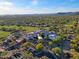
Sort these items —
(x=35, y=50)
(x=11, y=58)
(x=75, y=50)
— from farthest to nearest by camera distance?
(x=75, y=50) → (x=35, y=50) → (x=11, y=58)

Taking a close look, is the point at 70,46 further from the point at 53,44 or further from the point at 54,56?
the point at 54,56

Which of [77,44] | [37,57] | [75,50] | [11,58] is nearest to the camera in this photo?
[11,58]

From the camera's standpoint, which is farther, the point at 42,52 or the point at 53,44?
the point at 53,44

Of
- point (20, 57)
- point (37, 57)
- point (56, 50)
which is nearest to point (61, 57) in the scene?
point (56, 50)

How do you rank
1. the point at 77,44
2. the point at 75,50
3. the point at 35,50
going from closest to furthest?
the point at 35,50
the point at 75,50
the point at 77,44

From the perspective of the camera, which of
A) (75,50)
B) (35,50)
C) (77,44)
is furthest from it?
(77,44)

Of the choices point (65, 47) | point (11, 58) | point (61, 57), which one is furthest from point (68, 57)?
point (11, 58)

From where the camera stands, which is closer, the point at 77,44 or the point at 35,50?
the point at 35,50

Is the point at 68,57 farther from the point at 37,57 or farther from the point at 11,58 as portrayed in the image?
the point at 11,58

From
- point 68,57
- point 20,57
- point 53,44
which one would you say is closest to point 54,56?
point 68,57
